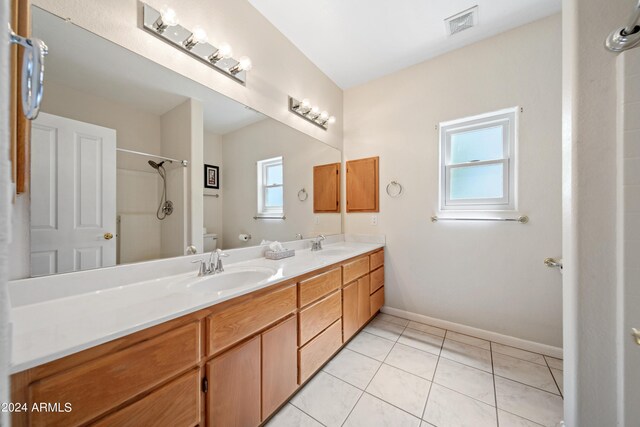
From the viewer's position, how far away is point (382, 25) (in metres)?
1.85

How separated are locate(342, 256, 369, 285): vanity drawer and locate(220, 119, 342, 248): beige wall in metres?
0.57

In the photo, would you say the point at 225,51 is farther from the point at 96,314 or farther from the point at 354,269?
the point at 354,269

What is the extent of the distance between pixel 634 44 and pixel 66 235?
2.24 metres

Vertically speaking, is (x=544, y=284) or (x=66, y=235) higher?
(x=66, y=235)

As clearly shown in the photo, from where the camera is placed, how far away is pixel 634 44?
780mm

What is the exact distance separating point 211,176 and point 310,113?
1.21 m

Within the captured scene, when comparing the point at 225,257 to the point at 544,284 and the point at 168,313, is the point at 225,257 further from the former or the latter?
the point at 544,284

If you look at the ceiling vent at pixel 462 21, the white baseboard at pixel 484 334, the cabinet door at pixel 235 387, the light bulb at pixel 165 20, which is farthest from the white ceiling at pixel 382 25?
the white baseboard at pixel 484 334

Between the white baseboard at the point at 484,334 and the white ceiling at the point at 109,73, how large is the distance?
2.44 meters

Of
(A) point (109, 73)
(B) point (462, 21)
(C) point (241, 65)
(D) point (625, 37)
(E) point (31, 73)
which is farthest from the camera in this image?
(B) point (462, 21)

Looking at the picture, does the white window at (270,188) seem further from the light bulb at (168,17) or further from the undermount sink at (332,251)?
the light bulb at (168,17)

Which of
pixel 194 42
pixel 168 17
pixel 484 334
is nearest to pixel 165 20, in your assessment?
pixel 168 17

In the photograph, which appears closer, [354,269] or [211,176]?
[211,176]

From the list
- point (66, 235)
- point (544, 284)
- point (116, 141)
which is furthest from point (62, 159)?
point (544, 284)
